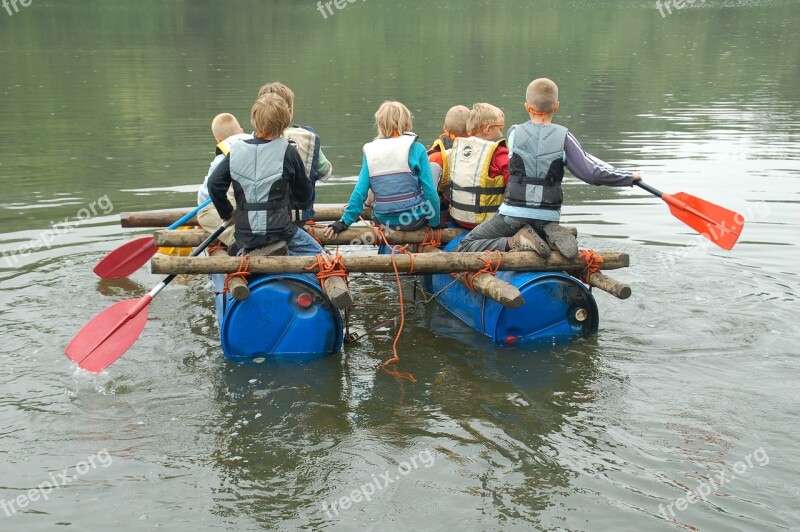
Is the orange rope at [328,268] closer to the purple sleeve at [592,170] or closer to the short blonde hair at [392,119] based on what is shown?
the short blonde hair at [392,119]

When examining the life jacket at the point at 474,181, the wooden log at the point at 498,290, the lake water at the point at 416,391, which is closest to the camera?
the lake water at the point at 416,391

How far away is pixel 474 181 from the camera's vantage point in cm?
753

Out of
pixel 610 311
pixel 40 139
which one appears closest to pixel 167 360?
pixel 610 311

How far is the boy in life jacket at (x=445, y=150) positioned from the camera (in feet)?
25.7

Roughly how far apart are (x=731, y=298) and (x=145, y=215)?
218 inches

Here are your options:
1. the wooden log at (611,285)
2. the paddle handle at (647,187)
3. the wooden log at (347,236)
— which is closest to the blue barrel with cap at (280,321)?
the wooden log at (347,236)

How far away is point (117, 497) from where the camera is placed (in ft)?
15.6

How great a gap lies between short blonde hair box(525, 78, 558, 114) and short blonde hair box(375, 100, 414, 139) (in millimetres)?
1106

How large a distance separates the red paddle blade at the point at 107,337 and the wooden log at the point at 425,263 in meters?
0.38

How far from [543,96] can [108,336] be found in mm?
3668

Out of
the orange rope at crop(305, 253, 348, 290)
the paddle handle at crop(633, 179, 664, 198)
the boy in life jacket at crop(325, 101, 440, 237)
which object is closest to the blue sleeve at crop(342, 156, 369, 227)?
the boy in life jacket at crop(325, 101, 440, 237)

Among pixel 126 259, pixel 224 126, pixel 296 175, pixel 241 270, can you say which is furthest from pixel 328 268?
pixel 126 259

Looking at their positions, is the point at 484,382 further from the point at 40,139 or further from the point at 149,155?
the point at 40,139

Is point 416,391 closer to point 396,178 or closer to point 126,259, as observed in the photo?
point 396,178
